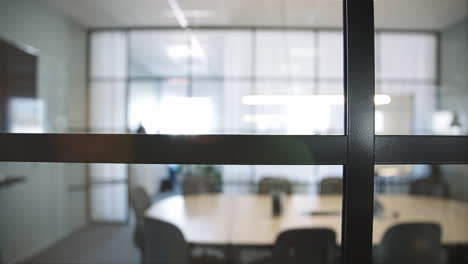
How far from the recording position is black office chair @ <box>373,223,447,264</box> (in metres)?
2.01

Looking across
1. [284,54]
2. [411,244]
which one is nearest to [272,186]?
[411,244]

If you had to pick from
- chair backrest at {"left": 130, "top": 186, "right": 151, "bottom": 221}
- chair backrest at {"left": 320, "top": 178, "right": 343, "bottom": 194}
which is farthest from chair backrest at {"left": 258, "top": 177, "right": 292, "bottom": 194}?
chair backrest at {"left": 130, "top": 186, "right": 151, "bottom": 221}

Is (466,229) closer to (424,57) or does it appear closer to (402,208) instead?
(402,208)

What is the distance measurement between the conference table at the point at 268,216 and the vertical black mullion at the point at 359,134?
1.43 metres

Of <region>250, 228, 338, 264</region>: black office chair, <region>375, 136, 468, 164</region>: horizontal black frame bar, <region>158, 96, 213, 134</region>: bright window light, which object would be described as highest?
<region>158, 96, 213, 134</region>: bright window light

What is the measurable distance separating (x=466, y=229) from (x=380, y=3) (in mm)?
2566

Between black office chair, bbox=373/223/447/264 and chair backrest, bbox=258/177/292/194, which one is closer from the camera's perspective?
→ black office chair, bbox=373/223/447/264

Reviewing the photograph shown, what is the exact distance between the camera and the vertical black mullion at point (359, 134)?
1.60ft

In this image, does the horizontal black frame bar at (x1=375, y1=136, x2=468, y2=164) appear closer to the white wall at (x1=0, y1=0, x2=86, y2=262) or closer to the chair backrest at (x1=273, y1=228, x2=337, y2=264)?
the chair backrest at (x1=273, y1=228, x2=337, y2=264)

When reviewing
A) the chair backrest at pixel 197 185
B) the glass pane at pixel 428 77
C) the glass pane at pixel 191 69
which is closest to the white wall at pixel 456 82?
the glass pane at pixel 428 77

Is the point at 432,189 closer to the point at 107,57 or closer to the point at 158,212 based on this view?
the point at 158,212

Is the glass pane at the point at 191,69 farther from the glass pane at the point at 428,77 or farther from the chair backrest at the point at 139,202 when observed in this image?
the chair backrest at the point at 139,202

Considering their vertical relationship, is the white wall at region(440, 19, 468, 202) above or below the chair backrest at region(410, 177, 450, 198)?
above

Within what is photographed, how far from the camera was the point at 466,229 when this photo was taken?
7.65ft
